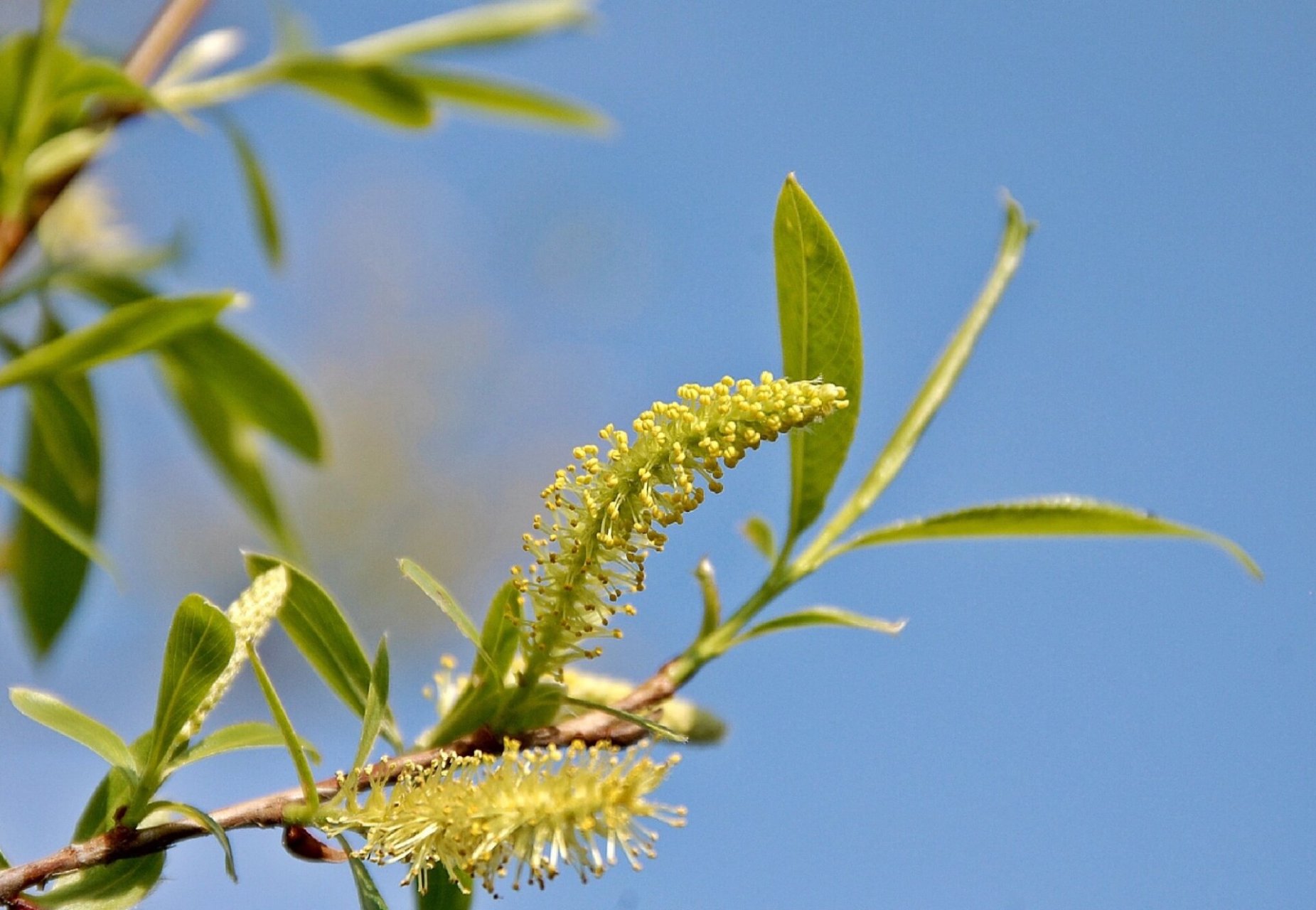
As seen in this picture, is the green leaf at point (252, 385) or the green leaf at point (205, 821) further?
the green leaf at point (252, 385)

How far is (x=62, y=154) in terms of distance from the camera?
53.2 inches

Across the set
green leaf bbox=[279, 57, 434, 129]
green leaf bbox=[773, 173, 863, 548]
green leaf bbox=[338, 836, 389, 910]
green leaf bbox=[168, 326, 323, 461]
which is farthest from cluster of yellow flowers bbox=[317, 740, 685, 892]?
green leaf bbox=[279, 57, 434, 129]

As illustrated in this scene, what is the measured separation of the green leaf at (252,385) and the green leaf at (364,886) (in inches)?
29.0

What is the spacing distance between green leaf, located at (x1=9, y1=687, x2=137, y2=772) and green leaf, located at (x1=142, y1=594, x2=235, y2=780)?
1.7 inches

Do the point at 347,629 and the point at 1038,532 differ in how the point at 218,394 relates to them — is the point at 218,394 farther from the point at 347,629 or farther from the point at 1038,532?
the point at 1038,532

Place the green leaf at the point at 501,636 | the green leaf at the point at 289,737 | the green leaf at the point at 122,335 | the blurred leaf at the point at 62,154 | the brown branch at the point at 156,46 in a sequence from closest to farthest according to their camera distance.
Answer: the green leaf at the point at 289,737 → the green leaf at the point at 501,636 → the green leaf at the point at 122,335 → the blurred leaf at the point at 62,154 → the brown branch at the point at 156,46

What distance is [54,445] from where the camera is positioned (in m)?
1.48

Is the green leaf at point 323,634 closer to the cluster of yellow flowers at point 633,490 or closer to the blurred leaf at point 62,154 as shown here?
the cluster of yellow flowers at point 633,490

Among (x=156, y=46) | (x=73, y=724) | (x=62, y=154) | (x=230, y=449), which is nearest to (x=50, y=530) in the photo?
(x=230, y=449)

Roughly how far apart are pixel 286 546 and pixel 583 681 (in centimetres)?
76

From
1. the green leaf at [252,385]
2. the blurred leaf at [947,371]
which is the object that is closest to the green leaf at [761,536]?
the blurred leaf at [947,371]

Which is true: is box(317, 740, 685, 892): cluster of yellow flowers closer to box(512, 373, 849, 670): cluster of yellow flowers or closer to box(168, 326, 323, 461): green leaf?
box(512, 373, 849, 670): cluster of yellow flowers

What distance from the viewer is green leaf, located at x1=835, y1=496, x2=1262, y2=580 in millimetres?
947

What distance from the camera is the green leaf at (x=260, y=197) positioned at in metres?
1.60
